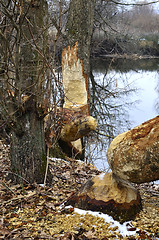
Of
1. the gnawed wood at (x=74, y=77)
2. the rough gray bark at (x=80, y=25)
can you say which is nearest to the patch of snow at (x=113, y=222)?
Result: the gnawed wood at (x=74, y=77)

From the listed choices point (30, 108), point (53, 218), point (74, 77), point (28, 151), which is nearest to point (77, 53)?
point (74, 77)

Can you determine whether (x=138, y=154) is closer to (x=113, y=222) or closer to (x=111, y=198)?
(x=111, y=198)

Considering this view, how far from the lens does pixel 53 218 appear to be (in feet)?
8.97

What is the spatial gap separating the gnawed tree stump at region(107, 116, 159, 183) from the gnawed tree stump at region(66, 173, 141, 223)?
28 centimetres

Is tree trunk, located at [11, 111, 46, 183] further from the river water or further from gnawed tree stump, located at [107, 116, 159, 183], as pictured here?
the river water

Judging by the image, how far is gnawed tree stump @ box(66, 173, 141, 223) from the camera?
2.73 m

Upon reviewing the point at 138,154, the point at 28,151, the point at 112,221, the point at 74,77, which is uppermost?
the point at 74,77

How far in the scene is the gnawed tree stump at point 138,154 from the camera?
2.43 metres

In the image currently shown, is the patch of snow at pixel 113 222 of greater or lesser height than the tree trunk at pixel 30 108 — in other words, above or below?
below

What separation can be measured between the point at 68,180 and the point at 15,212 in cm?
112

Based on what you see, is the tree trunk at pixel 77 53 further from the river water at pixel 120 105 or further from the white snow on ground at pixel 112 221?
the white snow on ground at pixel 112 221

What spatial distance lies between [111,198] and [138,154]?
63 centimetres

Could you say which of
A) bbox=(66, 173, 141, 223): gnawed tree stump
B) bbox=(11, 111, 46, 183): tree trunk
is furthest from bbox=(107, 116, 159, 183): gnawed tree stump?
bbox=(11, 111, 46, 183): tree trunk

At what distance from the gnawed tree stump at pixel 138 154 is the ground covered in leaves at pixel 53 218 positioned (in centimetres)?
48
